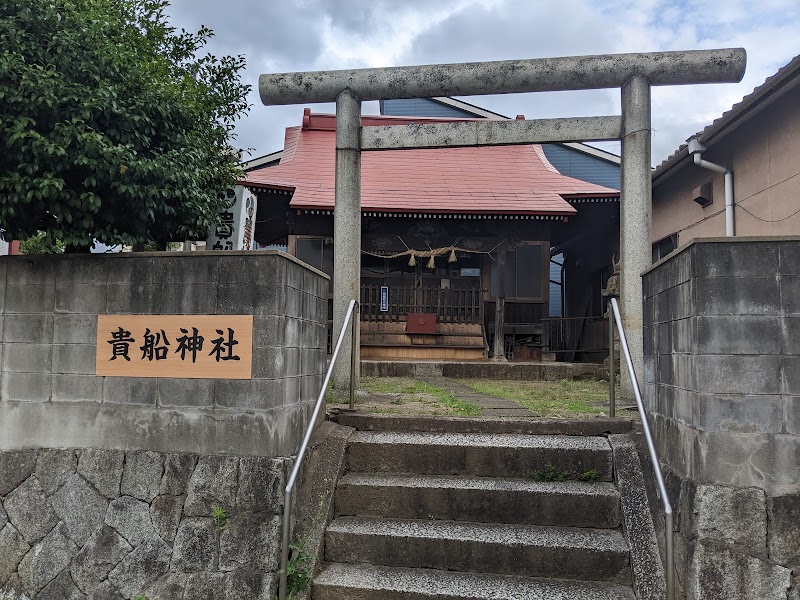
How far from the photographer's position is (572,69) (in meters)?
6.64

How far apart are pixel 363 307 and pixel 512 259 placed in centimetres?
385

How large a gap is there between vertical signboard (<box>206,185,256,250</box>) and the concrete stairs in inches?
97.3

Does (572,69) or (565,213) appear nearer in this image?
(572,69)

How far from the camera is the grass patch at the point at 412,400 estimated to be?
5746 millimetres

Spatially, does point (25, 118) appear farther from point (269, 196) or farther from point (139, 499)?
point (269, 196)

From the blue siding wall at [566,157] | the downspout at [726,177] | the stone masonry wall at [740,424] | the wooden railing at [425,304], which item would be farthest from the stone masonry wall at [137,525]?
the blue siding wall at [566,157]

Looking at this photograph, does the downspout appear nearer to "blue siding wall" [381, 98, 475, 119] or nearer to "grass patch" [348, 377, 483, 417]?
"grass patch" [348, 377, 483, 417]

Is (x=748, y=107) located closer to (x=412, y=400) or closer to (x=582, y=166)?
(x=412, y=400)

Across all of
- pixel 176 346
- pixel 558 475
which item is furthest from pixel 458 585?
pixel 176 346

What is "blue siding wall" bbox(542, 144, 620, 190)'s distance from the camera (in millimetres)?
20234

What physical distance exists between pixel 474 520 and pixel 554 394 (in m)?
→ 3.70

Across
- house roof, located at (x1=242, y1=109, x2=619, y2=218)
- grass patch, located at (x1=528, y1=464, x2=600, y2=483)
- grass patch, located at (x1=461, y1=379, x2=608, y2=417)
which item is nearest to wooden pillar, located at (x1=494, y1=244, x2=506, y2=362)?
house roof, located at (x1=242, y1=109, x2=619, y2=218)

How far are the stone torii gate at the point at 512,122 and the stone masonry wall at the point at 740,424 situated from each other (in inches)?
117

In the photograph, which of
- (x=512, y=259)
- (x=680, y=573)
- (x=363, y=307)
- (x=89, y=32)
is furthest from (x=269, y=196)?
(x=680, y=573)
